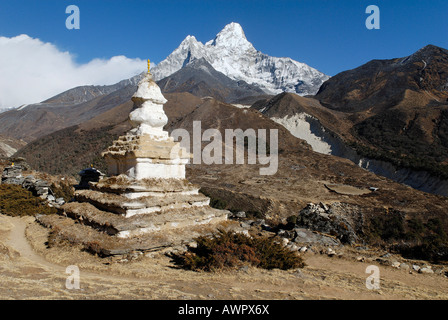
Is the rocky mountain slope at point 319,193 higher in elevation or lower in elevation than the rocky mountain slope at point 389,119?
lower

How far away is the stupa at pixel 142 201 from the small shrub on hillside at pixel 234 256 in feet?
3.62

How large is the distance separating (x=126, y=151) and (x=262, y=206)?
10.3 m

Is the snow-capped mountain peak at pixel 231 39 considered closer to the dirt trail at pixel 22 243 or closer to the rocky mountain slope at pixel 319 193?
the rocky mountain slope at pixel 319 193

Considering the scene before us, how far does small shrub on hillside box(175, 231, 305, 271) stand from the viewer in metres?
6.26

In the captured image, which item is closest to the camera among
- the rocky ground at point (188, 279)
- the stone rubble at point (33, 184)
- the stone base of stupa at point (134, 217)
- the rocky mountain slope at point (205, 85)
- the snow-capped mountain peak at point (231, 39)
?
the rocky ground at point (188, 279)

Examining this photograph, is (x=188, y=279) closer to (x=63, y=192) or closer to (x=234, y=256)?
(x=234, y=256)

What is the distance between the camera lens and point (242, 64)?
609ft

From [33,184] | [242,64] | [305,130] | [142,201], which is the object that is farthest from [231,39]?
[142,201]

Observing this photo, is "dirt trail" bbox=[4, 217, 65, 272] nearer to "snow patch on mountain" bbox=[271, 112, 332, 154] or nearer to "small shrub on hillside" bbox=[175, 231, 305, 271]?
"small shrub on hillside" bbox=[175, 231, 305, 271]

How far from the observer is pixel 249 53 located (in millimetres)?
191375

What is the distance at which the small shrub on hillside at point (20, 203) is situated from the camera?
38.5 feet

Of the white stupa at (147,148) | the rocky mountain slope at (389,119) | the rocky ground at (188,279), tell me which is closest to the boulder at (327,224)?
the rocky ground at (188,279)

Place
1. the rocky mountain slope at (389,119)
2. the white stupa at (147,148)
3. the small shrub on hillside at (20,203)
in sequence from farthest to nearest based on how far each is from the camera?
the rocky mountain slope at (389,119) < the small shrub on hillside at (20,203) < the white stupa at (147,148)
